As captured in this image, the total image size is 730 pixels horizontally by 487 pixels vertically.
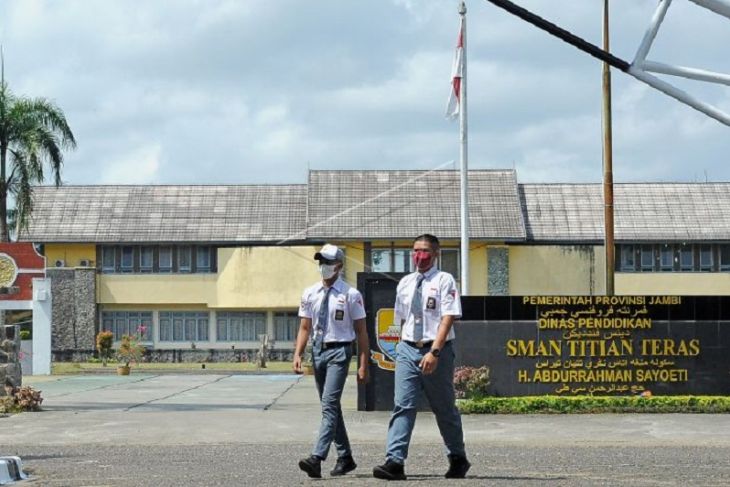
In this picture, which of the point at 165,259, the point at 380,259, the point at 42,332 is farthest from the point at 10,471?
the point at 165,259

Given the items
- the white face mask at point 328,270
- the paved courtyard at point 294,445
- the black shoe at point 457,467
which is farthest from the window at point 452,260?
the black shoe at point 457,467

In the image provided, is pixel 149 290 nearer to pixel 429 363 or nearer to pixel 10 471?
pixel 10 471

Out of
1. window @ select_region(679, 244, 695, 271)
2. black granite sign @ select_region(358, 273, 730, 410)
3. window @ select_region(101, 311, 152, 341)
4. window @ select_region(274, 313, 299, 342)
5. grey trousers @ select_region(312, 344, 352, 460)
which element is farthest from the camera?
window @ select_region(101, 311, 152, 341)

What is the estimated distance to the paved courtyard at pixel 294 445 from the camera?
11047 mm

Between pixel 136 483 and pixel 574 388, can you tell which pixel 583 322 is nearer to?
pixel 574 388

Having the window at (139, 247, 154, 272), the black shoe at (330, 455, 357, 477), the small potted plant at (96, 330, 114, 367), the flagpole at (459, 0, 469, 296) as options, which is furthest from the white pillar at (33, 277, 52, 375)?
the black shoe at (330, 455, 357, 477)

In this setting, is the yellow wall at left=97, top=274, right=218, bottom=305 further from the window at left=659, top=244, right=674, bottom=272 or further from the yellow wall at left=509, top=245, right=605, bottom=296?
the window at left=659, top=244, right=674, bottom=272

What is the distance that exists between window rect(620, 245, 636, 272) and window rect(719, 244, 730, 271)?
12.4 feet

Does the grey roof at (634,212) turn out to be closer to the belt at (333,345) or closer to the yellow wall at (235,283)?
the yellow wall at (235,283)

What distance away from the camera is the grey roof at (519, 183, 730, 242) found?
56594 mm

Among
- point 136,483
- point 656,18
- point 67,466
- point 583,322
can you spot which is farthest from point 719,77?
point 583,322

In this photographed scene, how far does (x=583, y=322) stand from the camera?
65.9 ft

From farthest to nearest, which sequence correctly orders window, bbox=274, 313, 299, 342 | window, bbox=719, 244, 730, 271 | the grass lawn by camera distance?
window, bbox=274, 313, 299, 342 < window, bbox=719, 244, 730, 271 < the grass lawn

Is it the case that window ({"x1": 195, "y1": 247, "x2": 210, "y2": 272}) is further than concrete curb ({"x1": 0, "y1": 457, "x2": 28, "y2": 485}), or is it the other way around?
window ({"x1": 195, "y1": 247, "x2": 210, "y2": 272})
